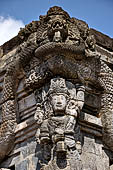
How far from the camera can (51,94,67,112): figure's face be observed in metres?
5.15

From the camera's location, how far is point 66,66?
5.61 meters

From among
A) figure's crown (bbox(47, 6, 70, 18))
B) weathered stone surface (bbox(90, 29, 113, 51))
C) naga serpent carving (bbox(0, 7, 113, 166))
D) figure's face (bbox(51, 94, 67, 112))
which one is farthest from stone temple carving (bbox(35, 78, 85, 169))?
weathered stone surface (bbox(90, 29, 113, 51))

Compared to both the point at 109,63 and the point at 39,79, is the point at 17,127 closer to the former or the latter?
the point at 39,79

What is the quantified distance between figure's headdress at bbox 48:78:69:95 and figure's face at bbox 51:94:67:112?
0.10 metres

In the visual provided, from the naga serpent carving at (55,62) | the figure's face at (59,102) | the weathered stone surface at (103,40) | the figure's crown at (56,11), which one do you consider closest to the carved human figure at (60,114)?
the figure's face at (59,102)

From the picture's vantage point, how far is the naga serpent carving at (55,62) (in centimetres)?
565

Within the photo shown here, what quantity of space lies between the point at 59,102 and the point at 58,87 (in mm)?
305

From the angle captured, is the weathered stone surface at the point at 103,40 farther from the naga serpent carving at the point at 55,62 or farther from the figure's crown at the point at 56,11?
the figure's crown at the point at 56,11

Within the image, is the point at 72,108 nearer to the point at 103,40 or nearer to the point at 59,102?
the point at 59,102

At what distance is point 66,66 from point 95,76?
2.62 feet

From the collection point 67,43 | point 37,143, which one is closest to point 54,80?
point 67,43

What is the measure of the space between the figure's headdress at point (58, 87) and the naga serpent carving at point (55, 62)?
0.17 meters

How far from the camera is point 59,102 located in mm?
5199

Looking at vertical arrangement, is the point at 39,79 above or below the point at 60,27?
below
